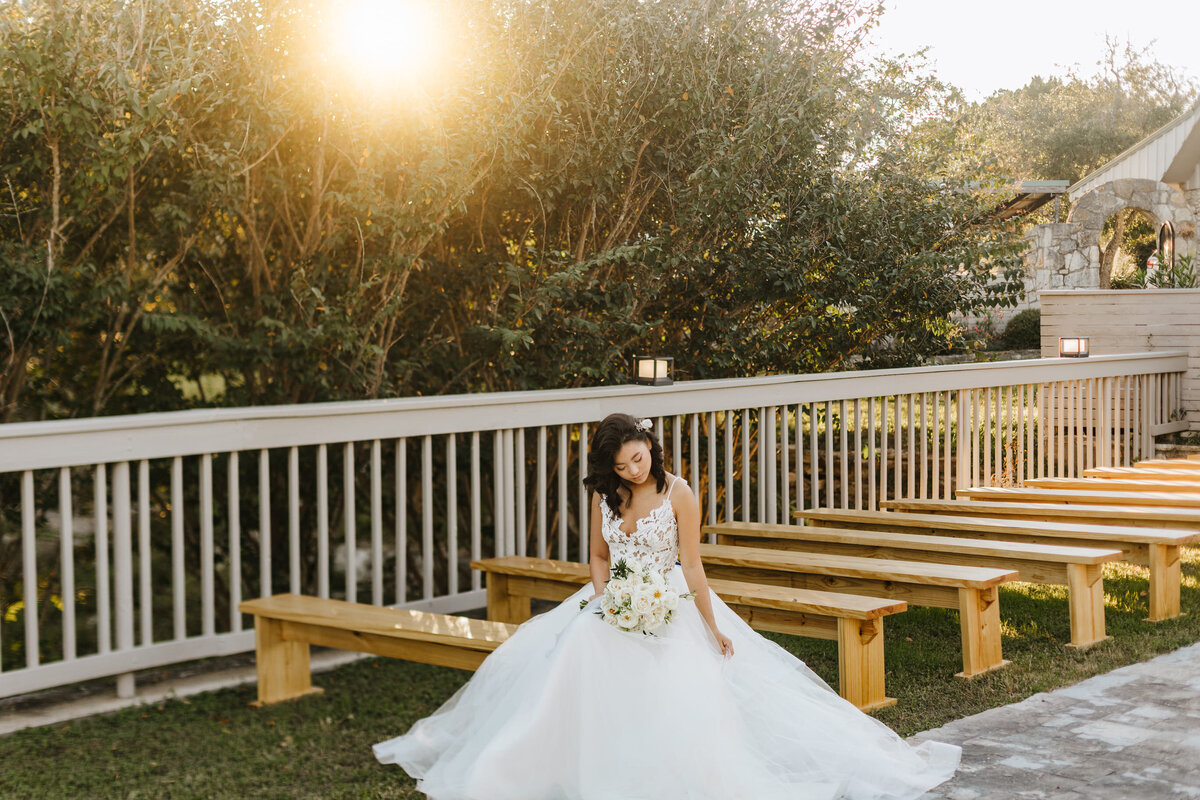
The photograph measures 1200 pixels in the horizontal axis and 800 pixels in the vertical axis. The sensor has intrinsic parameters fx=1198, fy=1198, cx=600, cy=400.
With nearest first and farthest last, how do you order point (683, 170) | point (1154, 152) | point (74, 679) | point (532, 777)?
point (532, 777), point (74, 679), point (683, 170), point (1154, 152)

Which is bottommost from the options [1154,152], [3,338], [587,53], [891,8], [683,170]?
[3,338]

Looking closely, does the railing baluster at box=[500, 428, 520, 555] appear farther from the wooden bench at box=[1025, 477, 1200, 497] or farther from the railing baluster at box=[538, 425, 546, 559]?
the wooden bench at box=[1025, 477, 1200, 497]

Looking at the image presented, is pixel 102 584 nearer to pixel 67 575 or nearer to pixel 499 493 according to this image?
pixel 67 575

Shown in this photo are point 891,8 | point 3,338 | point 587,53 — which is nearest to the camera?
point 3,338

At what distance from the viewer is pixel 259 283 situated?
6328 mm

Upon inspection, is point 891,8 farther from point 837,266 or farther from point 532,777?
point 532,777

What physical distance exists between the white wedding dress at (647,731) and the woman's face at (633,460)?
27 cm

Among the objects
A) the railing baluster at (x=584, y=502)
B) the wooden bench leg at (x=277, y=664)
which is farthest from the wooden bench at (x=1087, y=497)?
the wooden bench leg at (x=277, y=664)

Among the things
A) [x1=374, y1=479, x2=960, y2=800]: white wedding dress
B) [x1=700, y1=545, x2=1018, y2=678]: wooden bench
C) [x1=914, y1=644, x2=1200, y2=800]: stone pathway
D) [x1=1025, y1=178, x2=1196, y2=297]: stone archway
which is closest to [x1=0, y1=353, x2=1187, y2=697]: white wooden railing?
[x1=700, y1=545, x2=1018, y2=678]: wooden bench

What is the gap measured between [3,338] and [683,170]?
4.28 meters

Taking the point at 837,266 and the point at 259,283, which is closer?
the point at 259,283

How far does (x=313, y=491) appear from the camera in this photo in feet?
22.2

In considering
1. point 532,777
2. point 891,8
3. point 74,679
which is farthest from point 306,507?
point 891,8

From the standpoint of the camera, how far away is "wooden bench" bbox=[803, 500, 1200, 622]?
5.61 m
